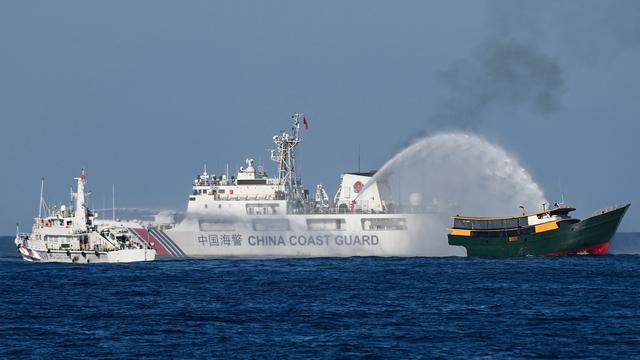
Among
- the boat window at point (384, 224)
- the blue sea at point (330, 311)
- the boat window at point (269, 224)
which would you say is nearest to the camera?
the blue sea at point (330, 311)

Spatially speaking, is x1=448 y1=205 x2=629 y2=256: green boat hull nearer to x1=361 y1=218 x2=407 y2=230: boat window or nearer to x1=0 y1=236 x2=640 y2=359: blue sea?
x1=0 y1=236 x2=640 y2=359: blue sea

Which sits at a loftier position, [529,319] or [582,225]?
[582,225]

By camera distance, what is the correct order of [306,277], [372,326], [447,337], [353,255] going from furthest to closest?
[353,255] < [306,277] < [372,326] < [447,337]

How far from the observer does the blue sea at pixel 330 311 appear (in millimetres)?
41094

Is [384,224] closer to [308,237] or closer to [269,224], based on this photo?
[308,237]

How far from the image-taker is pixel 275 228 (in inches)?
3716

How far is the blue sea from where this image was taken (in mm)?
41094

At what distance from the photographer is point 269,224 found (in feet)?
310

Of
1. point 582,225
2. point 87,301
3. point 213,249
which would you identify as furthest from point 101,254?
point 582,225

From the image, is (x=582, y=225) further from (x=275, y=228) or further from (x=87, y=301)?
(x=87, y=301)

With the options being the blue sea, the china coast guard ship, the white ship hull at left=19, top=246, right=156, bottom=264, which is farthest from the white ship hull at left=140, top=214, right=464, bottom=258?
the blue sea

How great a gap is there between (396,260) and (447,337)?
4351cm

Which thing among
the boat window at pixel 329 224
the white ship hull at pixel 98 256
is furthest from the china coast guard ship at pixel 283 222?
the white ship hull at pixel 98 256

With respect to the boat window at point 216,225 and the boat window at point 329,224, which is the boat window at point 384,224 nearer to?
the boat window at point 329,224
